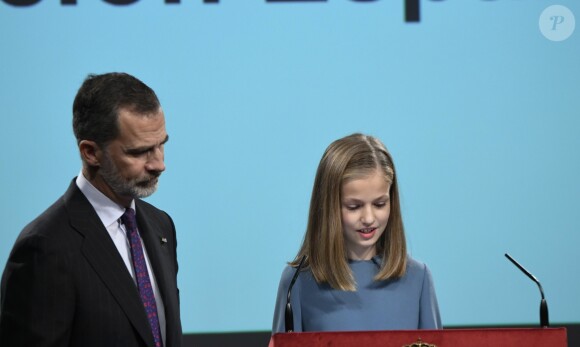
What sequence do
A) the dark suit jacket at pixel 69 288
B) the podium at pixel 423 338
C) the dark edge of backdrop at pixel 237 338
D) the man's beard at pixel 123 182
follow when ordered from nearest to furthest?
1. the podium at pixel 423 338
2. the dark suit jacket at pixel 69 288
3. the man's beard at pixel 123 182
4. the dark edge of backdrop at pixel 237 338

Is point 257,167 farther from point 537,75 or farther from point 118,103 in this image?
point 118,103

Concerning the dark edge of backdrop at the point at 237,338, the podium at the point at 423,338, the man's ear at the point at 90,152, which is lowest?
the dark edge of backdrop at the point at 237,338

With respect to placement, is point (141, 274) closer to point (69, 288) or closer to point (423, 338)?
point (69, 288)

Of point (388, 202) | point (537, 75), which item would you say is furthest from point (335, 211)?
point (537, 75)

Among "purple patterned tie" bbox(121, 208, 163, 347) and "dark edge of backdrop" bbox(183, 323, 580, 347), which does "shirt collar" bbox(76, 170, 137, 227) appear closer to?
"purple patterned tie" bbox(121, 208, 163, 347)

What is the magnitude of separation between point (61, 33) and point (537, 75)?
5.90 ft

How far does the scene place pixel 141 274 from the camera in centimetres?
211

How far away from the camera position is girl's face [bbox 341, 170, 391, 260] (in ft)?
8.04

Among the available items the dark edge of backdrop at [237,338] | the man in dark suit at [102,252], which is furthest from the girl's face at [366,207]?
the dark edge of backdrop at [237,338]

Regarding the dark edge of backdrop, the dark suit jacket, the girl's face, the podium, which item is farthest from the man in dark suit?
the dark edge of backdrop

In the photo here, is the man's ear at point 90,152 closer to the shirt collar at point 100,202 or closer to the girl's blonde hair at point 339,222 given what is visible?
the shirt collar at point 100,202

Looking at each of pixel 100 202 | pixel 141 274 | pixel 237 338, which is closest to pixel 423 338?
pixel 141 274

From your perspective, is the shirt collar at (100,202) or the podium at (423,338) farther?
the shirt collar at (100,202)

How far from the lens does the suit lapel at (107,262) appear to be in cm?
200
